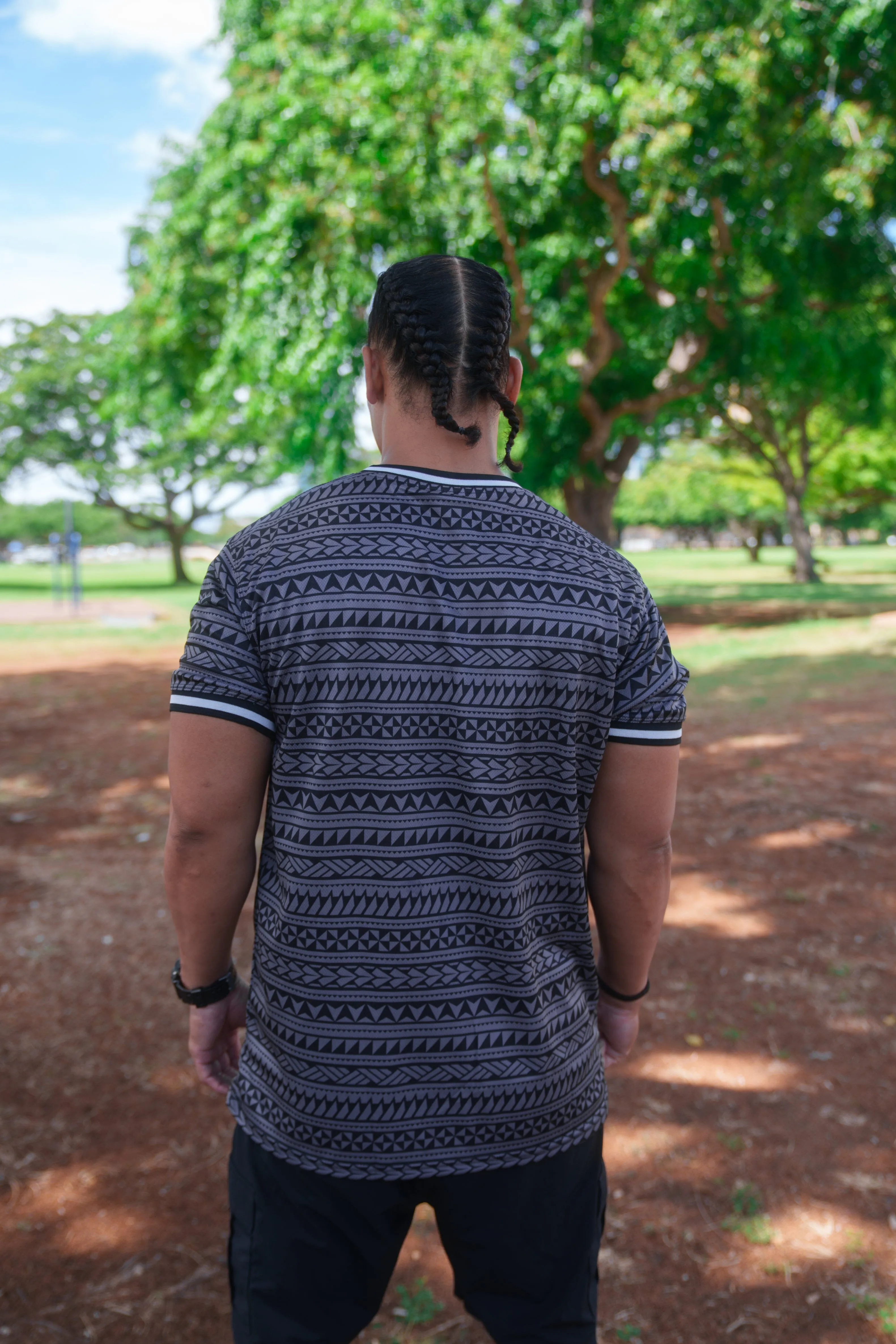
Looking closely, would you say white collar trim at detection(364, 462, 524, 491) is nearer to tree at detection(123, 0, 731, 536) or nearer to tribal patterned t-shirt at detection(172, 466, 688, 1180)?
tribal patterned t-shirt at detection(172, 466, 688, 1180)

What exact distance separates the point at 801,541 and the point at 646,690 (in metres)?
30.0

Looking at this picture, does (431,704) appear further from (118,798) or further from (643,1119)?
(118,798)

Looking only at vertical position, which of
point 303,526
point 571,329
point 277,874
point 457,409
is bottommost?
point 277,874

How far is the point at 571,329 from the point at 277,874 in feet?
48.4

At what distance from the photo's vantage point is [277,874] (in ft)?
4.71

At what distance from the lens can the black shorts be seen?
1434 millimetres

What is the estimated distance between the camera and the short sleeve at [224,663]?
1323mm

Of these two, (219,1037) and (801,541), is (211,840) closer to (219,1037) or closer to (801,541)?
(219,1037)

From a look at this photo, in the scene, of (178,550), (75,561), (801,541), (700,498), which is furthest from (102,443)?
(700,498)

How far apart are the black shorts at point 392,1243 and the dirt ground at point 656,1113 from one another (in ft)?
3.57

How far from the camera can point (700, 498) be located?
60531mm

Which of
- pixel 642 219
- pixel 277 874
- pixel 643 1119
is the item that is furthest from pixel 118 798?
pixel 642 219

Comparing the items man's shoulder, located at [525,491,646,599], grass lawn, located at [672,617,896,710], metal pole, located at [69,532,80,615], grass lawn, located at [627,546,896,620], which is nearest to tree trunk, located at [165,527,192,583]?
metal pole, located at [69,532,80,615]

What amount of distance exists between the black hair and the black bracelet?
993 mm
